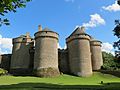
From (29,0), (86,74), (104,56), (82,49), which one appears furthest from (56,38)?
(29,0)

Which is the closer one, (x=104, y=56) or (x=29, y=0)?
(x=29, y=0)

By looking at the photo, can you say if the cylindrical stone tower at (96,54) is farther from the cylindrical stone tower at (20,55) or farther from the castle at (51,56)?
the cylindrical stone tower at (20,55)

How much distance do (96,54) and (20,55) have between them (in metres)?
17.0

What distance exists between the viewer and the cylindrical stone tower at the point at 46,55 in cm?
4275

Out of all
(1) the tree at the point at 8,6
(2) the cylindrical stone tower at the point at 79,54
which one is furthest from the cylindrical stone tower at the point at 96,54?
(1) the tree at the point at 8,6

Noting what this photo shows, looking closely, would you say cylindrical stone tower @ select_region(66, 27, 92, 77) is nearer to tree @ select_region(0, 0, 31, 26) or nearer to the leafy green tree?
the leafy green tree

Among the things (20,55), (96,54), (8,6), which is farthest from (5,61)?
(8,6)

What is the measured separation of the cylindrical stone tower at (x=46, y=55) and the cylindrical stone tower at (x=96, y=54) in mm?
11601

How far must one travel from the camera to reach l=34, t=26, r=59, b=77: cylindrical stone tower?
42750 mm

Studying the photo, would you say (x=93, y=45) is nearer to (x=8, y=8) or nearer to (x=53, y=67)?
(x=53, y=67)

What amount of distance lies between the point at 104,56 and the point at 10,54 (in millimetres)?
23526

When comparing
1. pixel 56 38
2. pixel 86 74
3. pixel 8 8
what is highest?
pixel 56 38

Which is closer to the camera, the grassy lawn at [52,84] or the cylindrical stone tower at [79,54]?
the grassy lawn at [52,84]

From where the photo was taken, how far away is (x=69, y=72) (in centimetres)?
4744
